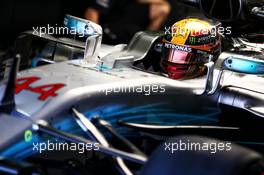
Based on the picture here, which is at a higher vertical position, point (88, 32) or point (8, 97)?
point (88, 32)

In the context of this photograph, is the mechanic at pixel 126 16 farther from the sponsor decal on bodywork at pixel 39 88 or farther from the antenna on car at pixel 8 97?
the antenna on car at pixel 8 97

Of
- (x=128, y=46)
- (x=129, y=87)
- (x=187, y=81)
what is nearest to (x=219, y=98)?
(x=187, y=81)

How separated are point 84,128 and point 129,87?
28 centimetres

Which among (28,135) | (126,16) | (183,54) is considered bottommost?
(126,16)

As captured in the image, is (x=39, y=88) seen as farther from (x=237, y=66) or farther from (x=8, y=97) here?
(x=237, y=66)

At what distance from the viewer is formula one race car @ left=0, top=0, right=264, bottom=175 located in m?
1.67

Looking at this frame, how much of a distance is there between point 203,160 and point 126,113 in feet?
1.61

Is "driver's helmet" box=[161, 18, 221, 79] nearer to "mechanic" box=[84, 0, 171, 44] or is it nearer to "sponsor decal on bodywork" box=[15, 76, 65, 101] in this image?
"sponsor decal on bodywork" box=[15, 76, 65, 101]

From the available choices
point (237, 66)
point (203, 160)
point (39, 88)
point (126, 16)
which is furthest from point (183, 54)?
point (126, 16)

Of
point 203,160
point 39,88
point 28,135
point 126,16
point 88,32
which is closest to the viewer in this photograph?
point 203,160

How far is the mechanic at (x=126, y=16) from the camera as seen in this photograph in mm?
4847

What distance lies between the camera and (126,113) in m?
2.04

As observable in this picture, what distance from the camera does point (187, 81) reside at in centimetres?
228

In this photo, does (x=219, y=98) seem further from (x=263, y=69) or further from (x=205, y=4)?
(x=205, y=4)
